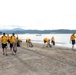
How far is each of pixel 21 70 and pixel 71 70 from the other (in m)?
2.64

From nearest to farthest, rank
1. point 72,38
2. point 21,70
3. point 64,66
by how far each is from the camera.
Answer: point 21,70, point 64,66, point 72,38

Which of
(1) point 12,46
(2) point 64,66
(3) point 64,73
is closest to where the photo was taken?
(3) point 64,73

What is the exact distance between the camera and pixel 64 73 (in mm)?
12117

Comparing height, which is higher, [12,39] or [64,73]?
[12,39]

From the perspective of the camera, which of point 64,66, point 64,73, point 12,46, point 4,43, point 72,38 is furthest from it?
point 72,38

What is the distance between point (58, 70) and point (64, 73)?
77cm

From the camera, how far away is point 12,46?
22.0 meters

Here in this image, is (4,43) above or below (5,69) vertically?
above

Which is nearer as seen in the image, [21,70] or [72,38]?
[21,70]

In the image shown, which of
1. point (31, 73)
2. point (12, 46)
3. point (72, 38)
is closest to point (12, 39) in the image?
point (12, 46)

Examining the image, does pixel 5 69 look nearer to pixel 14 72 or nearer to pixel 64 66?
pixel 14 72

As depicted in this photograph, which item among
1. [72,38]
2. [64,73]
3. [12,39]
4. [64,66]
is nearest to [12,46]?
[12,39]

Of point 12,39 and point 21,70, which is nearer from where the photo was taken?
point 21,70

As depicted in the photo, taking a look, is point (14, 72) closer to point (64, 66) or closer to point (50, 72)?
point (50, 72)
